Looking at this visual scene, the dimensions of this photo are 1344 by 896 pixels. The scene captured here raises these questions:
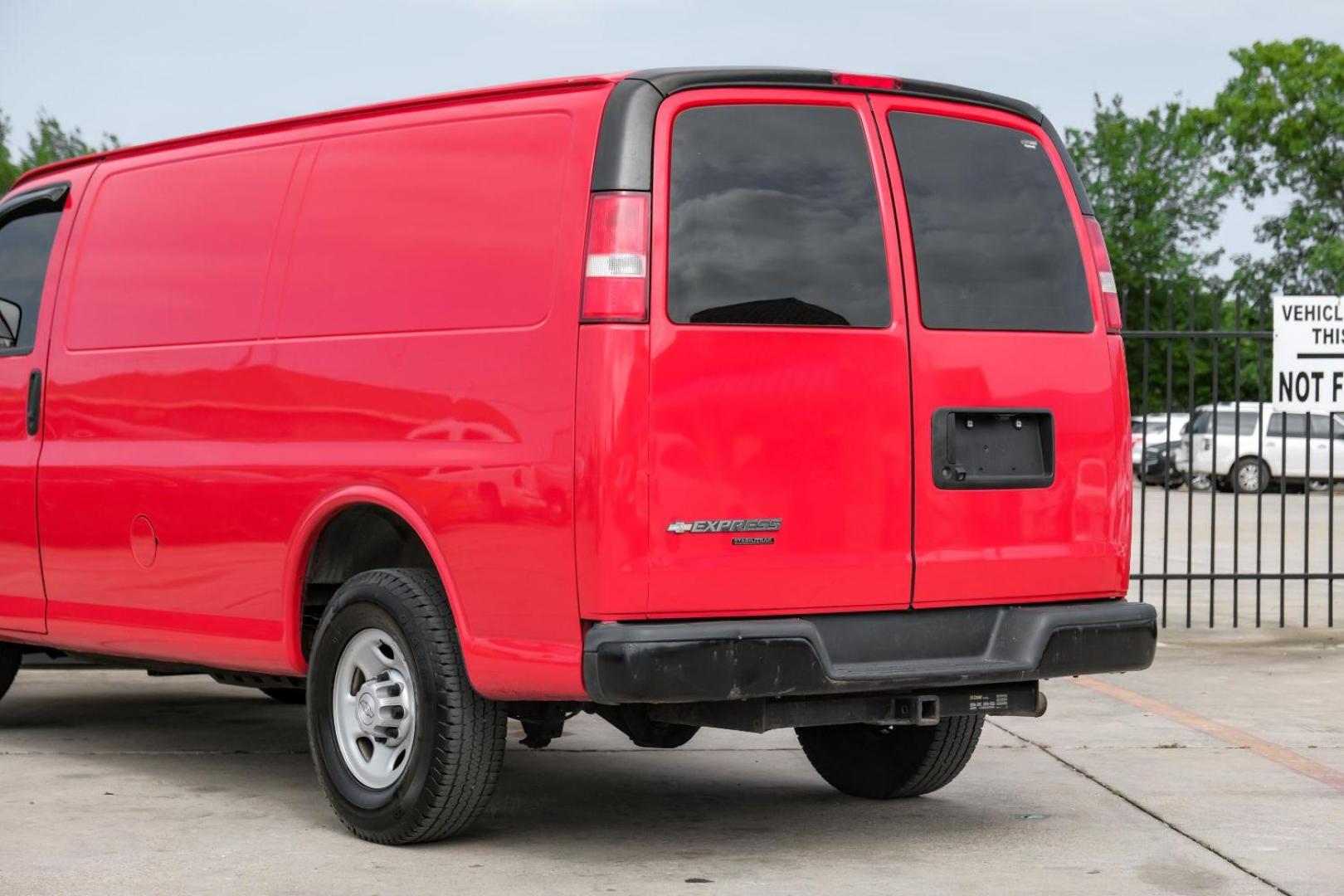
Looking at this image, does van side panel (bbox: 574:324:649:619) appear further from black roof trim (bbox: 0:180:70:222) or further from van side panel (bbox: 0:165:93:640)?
black roof trim (bbox: 0:180:70:222)

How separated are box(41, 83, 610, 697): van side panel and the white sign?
7.68m

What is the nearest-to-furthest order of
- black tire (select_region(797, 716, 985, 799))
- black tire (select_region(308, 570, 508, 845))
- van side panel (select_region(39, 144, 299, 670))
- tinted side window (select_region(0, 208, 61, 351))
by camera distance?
black tire (select_region(308, 570, 508, 845)), van side panel (select_region(39, 144, 299, 670)), black tire (select_region(797, 716, 985, 799)), tinted side window (select_region(0, 208, 61, 351))

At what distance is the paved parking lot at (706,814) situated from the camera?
565 cm

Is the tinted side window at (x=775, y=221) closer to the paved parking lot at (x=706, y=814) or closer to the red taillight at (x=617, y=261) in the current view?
the red taillight at (x=617, y=261)

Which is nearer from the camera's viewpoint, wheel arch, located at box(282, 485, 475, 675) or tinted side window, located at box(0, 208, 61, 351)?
wheel arch, located at box(282, 485, 475, 675)

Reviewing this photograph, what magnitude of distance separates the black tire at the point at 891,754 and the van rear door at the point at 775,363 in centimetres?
122

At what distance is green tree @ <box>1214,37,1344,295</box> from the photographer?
57.5m

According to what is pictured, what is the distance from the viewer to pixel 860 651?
5.62 meters

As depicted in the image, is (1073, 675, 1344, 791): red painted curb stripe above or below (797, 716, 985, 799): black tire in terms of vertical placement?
below

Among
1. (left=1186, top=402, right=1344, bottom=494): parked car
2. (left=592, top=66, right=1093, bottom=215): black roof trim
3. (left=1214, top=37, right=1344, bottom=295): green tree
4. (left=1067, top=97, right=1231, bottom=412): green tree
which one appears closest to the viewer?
(left=592, top=66, right=1093, bottom=215): black roof trim

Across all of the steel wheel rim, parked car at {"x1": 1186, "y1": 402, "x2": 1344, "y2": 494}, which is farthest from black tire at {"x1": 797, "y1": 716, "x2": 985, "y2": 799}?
parked car at {"x1": 1186, "y1": 402, "x2": 1344, "y2": 494}

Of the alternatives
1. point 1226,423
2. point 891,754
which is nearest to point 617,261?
point 891,754

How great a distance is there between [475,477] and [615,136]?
1012 millimetres

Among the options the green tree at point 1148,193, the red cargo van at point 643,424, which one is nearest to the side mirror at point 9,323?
the red cargo van at point 643,424
